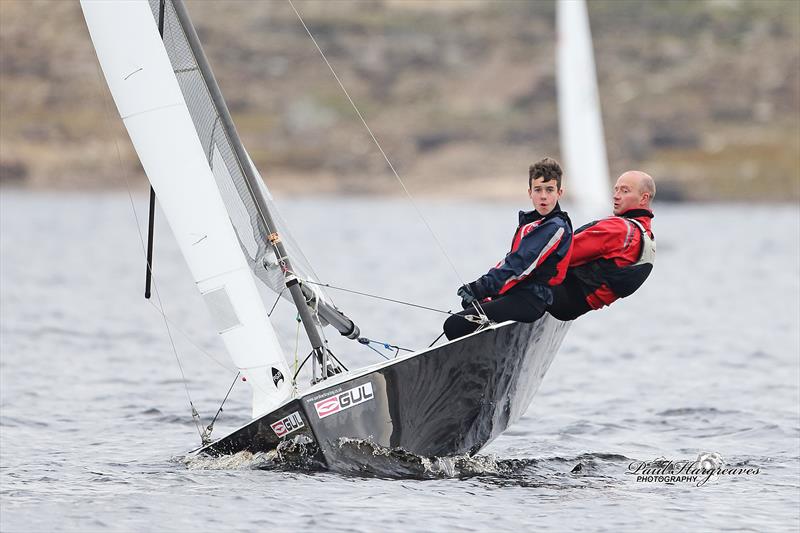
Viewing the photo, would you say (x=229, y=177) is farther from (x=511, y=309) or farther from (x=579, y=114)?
(x=579, y=114)

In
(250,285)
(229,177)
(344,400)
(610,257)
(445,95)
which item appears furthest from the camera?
(445,95)

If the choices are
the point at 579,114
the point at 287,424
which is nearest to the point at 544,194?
the point at 287,424

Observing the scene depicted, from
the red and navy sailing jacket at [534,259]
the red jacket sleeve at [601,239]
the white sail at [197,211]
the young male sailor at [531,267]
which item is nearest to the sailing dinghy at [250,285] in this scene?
the white sail at [197,211]

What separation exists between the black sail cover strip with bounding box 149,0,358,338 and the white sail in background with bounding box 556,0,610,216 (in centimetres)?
3096

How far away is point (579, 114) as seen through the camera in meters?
41.9

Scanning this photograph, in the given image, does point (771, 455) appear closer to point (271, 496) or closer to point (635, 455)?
point (635, 455)

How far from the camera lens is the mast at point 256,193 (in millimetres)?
9336

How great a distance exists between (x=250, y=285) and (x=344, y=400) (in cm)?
117

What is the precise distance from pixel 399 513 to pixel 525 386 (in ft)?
7.04

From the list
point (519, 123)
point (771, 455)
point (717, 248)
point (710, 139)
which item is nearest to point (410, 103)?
point (519, 123)

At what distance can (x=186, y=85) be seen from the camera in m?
9.67

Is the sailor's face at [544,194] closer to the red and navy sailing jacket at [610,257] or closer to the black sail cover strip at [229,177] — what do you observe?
the red and navy sailing jacket at [610,257]

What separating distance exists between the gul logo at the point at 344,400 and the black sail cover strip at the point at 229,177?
817 millimetres

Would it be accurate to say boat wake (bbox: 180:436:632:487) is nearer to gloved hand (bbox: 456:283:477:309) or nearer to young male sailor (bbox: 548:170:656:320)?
gloved hand (bbox: 456:283:477:309)
